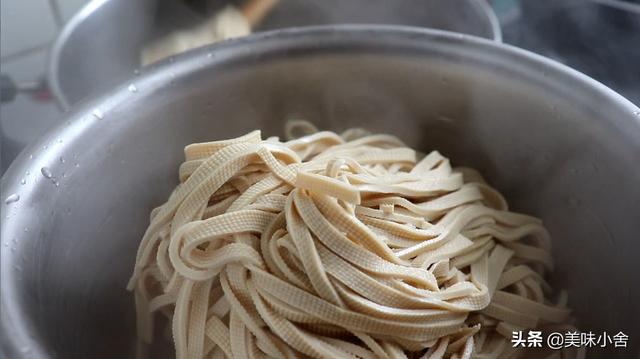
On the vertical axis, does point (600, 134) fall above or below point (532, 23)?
below

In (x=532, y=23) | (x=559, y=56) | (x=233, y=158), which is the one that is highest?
(x=532, y=23)

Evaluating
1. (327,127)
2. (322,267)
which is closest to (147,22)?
(327,127)

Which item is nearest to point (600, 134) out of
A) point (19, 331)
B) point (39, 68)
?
point (19, 331)

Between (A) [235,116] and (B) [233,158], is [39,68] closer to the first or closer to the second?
(A) [235,116]

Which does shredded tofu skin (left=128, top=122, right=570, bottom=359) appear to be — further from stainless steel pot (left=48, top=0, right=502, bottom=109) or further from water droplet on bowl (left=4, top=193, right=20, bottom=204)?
stainless steel pot (left=48, top=0, right=502, bottom=109)

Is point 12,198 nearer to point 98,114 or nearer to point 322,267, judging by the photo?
point 98,114

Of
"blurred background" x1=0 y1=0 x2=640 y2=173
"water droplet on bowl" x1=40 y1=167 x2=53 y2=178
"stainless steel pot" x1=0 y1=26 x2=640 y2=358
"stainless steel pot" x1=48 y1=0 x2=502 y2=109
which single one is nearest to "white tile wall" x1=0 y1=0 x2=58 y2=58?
"blurred background" x1=0 y1=0 x2=640 y2=173
